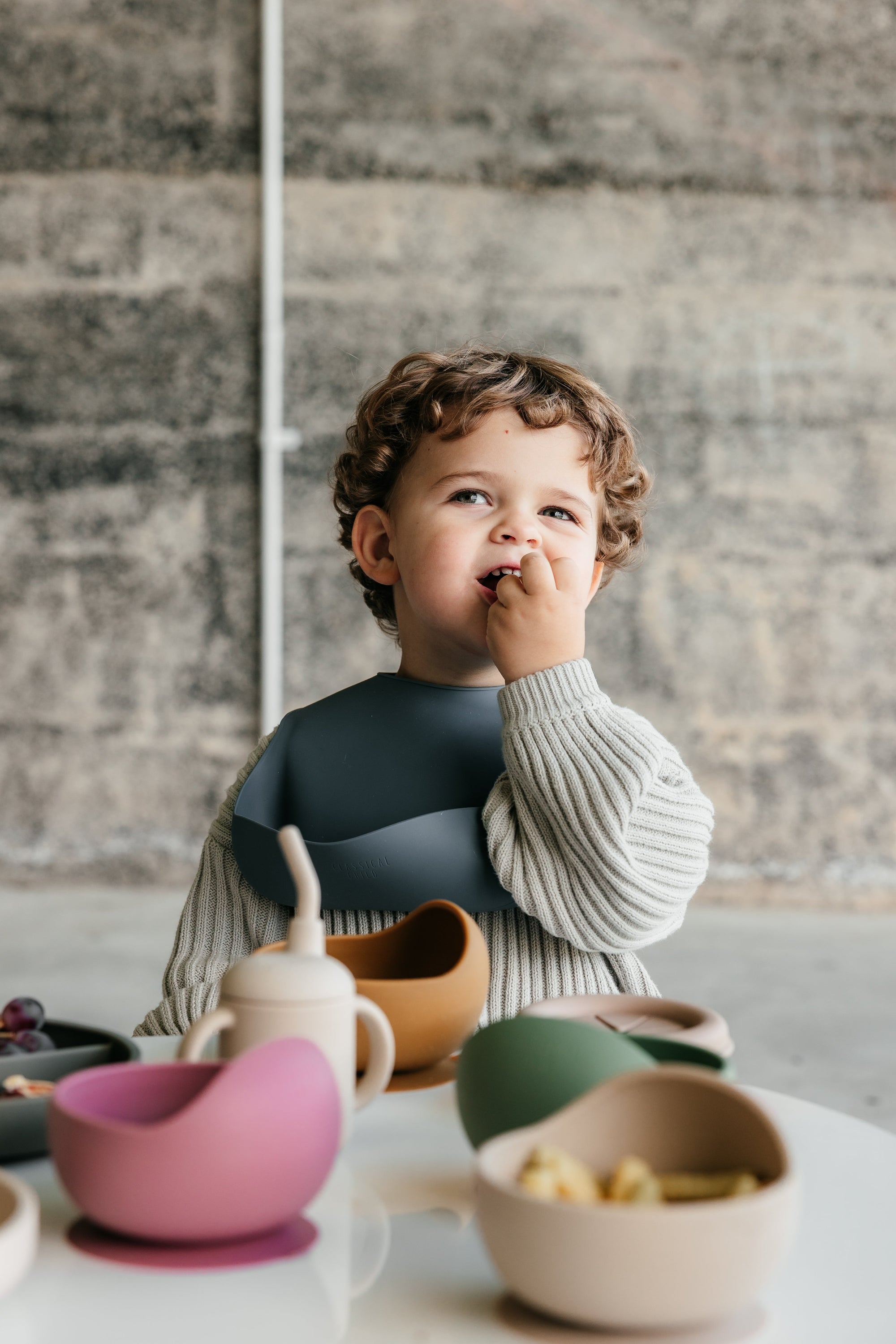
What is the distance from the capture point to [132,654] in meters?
3.17

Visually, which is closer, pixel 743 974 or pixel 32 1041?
pixel 32 1041

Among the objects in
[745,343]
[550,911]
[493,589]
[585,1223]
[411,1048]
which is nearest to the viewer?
[585,1223]

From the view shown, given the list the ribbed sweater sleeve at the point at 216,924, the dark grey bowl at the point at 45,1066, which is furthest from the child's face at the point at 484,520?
the dark grey bowl at the point at 45,1066

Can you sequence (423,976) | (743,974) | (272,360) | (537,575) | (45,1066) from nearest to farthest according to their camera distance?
(45,1066), (423,976), (537,575), (743,974), (272,360)

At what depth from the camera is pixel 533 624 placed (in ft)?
3.20

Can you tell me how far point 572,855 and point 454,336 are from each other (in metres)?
2.43

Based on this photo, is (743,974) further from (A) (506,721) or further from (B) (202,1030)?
(B) (202,1030)

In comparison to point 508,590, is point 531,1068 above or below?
below

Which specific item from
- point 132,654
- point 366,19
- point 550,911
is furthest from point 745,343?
point 550,911

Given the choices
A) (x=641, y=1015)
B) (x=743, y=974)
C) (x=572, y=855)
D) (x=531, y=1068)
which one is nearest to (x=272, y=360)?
(x=743, y=974)

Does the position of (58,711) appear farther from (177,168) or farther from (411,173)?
(411,173)

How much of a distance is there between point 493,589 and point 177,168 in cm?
252

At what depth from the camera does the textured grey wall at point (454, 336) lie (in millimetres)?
3055

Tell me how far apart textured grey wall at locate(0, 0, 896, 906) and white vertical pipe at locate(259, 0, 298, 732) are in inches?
1.8
